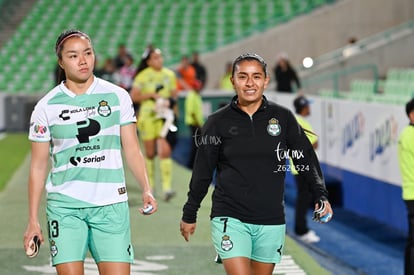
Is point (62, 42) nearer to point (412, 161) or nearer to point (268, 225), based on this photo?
point (268, 225)

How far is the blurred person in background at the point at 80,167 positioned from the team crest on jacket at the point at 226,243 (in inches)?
21.8

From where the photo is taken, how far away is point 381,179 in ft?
46.0

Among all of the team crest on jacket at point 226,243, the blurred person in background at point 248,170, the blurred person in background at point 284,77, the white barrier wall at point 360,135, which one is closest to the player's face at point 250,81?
the blurred person in background at point 248,170

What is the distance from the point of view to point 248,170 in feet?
19.8

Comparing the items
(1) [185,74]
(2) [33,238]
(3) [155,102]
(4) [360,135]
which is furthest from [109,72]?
(2) [33,238]

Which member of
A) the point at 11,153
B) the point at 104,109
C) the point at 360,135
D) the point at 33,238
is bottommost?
the point at 11,153

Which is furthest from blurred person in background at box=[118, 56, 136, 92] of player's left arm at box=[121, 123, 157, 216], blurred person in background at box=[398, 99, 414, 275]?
player's left arm at box=[121, 123, 157, 216]

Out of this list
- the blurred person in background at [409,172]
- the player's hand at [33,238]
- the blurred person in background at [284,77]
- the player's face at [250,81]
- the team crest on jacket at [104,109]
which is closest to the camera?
the player's hand at [33,238]

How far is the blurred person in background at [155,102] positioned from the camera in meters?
13.7

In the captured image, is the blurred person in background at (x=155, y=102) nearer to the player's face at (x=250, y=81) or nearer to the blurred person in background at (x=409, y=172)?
the blurred person in background at (x=409, y=172)

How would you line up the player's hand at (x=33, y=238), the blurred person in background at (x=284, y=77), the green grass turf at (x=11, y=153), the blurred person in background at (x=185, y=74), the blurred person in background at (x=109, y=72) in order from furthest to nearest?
the blurred person in background at (x=185, y=74) < the blurred person in background at (x=109, y=72) < the blurred person in background at (x=284, y=77) < the green grass turf at (x=11, y=153) < the player's hand at (x=33, y=238)

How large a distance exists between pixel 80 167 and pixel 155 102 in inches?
322

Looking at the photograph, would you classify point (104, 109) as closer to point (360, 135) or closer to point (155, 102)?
point (155, 102)

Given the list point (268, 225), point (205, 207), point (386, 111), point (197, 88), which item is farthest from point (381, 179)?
point (268, 225)
